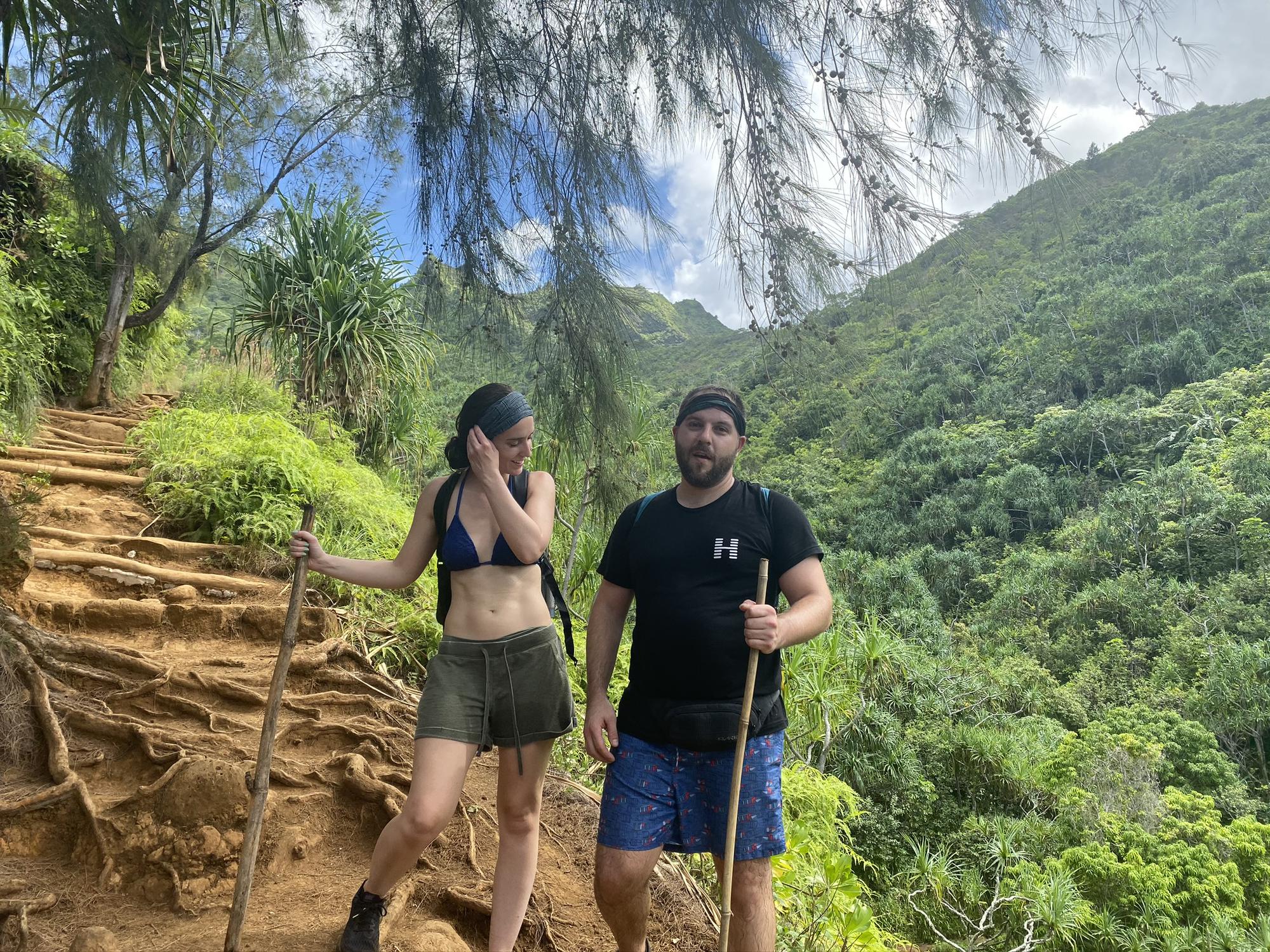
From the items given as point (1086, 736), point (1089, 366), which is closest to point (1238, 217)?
point (1089, 366)

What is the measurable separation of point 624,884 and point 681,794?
10.6 inches

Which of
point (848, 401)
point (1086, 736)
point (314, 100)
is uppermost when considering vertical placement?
point (314, 100)

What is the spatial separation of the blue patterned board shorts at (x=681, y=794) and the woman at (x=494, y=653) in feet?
0.82

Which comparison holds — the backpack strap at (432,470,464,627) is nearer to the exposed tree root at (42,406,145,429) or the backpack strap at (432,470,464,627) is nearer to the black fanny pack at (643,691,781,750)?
the black fanny pack at (643,691,781,750)

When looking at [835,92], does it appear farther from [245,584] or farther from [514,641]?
[245,584]

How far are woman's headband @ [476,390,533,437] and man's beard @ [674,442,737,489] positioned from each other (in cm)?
46

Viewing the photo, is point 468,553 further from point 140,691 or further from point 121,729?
point 140,691

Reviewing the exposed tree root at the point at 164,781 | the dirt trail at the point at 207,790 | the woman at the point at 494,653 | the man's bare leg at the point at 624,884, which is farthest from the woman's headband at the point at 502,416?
the exposed tree root at the point at 164,781

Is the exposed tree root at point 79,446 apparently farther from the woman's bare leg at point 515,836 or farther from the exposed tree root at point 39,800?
the woman's bare leg at point 515,836

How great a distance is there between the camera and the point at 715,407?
2.20m

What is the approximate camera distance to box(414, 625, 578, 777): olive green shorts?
213 cm

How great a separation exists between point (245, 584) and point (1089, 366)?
4547 cm

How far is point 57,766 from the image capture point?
117 inches

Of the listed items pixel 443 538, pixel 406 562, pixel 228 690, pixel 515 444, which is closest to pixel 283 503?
pixel 228 690
